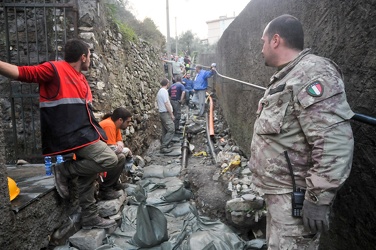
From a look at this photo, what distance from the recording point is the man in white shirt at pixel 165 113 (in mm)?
7445

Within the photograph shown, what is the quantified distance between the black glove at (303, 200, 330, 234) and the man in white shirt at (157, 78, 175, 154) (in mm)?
6035

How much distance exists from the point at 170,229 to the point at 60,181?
4.74 ft

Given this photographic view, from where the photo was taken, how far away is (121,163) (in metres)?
3.55

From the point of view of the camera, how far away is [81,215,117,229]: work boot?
300 centimetres

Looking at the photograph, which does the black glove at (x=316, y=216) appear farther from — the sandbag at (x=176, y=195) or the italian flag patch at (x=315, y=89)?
the sandbag at (x=176, y=195)

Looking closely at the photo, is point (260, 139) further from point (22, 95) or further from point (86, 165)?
point (22, 95)

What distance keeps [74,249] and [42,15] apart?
3271 mm

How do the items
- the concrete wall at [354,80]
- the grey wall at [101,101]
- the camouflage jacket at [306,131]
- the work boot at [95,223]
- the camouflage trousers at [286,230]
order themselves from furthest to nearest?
the work boot at [95,223] → the grey wall at [101,101] → the concrete wall at [354,80] → the camouflage trousers at [286,230] → the camouflage jacket at [306,131]

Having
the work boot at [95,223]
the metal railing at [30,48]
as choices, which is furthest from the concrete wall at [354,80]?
the metal railing at [30,48]

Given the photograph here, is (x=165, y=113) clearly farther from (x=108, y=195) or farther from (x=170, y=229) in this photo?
(x=170, y=229)

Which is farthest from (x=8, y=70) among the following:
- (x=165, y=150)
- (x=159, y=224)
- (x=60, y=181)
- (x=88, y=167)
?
(x=165, y=150)

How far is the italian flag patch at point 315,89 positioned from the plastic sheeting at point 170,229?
1816 mm

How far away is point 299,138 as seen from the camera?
1596mm

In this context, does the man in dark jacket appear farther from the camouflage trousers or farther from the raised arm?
the camouflage trousers
